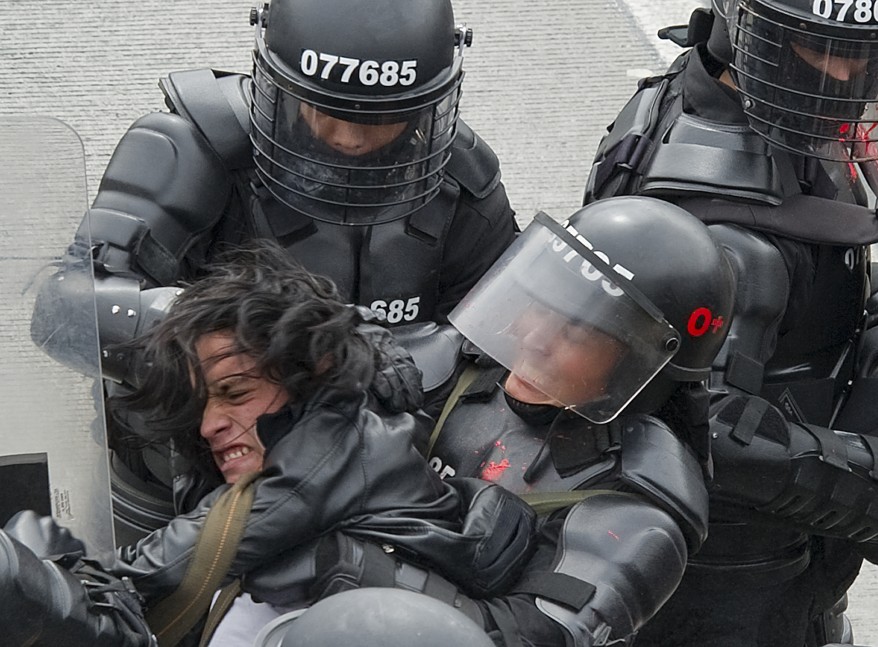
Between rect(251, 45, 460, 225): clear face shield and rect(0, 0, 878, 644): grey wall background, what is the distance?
2.61m

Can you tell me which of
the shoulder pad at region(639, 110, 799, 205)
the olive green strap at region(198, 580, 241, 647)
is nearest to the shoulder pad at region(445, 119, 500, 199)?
the shoulder pad at region(639, 110, 799, 205)

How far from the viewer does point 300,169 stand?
9.80ft

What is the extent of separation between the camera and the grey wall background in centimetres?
575

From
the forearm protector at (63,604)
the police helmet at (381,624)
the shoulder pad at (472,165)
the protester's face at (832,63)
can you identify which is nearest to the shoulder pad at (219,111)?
the shoulder pad at (472,165)

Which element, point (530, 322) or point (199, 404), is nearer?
point (199, 404)

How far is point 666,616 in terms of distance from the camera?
3391 millimetres

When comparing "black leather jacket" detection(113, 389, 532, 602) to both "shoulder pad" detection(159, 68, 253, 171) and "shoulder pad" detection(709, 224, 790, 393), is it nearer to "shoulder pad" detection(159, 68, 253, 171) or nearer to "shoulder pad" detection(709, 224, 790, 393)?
"shoulder pad" detection(709, 224, 790, 393)

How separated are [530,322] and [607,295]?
147mm

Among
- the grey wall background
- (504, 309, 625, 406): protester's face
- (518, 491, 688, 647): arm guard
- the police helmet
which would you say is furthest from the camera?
the grey wall background

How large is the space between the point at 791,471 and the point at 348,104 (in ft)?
3.60

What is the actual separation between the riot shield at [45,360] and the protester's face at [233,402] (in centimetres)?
24

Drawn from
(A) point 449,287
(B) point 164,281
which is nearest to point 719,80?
(A) point 449,287

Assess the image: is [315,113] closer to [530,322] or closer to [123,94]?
[530,322]

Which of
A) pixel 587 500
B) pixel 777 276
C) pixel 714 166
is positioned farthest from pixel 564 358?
pixel 714 166
